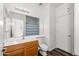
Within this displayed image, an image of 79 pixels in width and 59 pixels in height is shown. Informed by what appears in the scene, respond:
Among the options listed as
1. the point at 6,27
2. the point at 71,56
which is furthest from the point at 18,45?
the point at 71,56

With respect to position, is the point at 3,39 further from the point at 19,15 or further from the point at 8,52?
the point at 19,15

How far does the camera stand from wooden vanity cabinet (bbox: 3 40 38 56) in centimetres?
121

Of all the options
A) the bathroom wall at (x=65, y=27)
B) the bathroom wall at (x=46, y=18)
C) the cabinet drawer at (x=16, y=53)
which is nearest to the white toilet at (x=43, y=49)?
the bathroom wall at (x=46, y=18)

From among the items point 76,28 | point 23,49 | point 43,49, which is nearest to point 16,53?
point 23,49

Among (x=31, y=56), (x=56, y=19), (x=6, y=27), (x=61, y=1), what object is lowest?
(x=31, y=56)

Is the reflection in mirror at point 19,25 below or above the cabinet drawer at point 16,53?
above

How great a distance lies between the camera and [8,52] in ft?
4.00

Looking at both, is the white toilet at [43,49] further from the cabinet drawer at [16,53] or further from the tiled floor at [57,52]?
the cabinet drawer at [16,53]

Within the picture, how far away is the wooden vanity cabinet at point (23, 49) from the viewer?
1.21 meters

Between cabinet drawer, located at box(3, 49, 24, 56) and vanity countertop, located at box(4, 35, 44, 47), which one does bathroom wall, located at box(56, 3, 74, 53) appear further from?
cabinet drawer, located at box(3, 49, 24, 56)

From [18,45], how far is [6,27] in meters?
0.31

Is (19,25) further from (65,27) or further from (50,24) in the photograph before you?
(65,27)

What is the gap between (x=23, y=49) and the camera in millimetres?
1274

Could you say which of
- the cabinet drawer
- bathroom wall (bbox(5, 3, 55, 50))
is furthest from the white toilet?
the cabinet drawer
